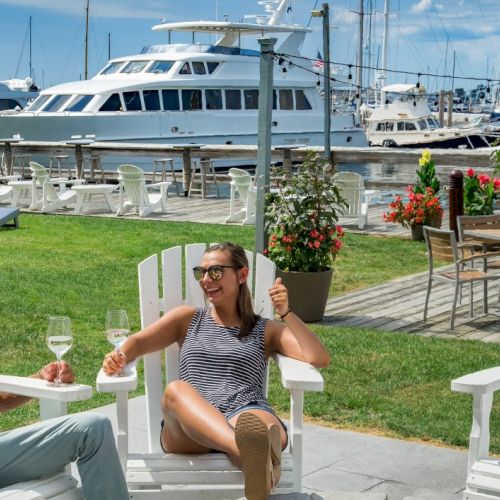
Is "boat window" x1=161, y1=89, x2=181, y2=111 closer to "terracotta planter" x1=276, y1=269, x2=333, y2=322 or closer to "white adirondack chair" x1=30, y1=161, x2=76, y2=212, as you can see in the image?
"white adirondack chair" x1=30, y1=161, x2=76, y2=212

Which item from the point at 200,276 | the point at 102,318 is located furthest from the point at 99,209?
the point at 200,276

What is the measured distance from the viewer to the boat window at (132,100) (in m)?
28.9

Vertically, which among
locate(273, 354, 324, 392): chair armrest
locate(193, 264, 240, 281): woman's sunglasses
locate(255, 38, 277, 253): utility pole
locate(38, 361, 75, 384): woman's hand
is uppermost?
locate(255, 38, 277, 253): utility pole

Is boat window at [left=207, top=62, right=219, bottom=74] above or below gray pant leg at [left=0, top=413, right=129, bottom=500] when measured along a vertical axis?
above

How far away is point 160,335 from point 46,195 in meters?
13.0

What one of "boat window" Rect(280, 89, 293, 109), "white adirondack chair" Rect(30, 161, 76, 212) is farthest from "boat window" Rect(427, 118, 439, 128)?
"white adirondack chair" Rect(30, 161, 76, 212)

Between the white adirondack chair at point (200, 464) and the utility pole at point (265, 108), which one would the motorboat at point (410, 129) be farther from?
the white adirondack chair at point (200, 464)

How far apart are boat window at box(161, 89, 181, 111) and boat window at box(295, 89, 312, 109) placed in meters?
4.89

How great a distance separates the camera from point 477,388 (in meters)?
3.74

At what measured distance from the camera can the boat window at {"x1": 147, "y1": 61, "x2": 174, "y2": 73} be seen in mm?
29875

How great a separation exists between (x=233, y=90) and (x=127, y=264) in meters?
20.5

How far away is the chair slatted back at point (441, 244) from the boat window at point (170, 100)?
2153 cm

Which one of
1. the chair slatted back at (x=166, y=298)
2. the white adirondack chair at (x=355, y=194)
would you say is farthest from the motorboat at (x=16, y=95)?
the chair slatted back at (x=166, y=298)

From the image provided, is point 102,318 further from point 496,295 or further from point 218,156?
point 218,156
